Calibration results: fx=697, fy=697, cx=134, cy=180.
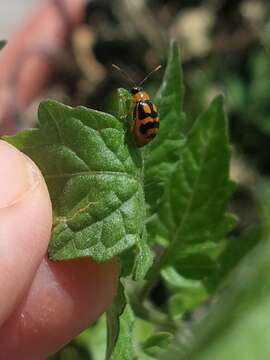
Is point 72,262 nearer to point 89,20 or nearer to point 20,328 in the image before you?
point 20,328

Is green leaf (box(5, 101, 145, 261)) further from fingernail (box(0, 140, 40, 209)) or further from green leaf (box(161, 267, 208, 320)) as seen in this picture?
green leaf (box(161, 267, 208, 320))

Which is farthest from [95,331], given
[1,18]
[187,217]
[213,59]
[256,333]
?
[1,18]

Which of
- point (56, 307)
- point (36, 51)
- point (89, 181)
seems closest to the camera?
point (89, 181)

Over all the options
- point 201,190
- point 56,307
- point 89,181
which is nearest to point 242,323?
point 89,181

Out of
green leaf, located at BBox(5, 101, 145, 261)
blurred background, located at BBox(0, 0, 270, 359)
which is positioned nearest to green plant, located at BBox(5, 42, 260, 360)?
green leaf, located at BBox(5, 101, 145, 261)

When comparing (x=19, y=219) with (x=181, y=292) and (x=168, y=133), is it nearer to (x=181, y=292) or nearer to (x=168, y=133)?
(x=168, y=133)

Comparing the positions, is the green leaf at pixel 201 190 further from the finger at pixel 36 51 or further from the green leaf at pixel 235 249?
the finger at pixel 36 51
